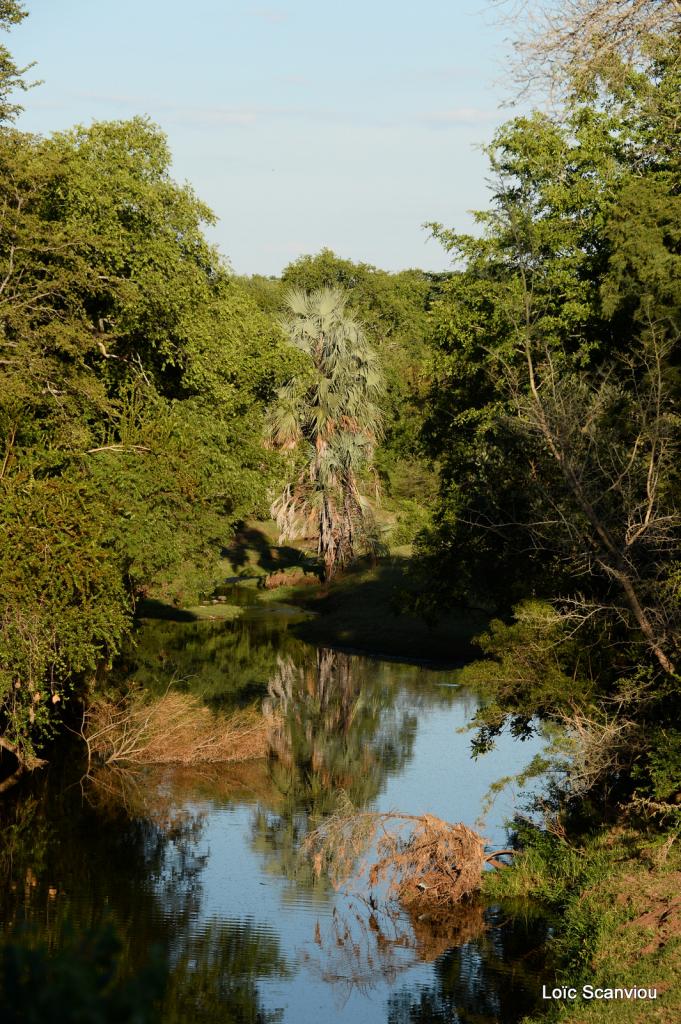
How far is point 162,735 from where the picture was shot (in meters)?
28.4

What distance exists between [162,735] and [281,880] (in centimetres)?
780

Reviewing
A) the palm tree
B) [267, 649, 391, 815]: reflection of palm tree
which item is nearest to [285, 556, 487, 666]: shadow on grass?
[267, 649, 391, 815]: reflection of palm tree

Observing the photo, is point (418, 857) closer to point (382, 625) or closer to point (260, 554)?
point (382, 625)

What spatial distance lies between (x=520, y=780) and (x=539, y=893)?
1.98 metres

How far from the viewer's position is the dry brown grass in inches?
789

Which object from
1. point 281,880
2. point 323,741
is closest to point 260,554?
point 323,741

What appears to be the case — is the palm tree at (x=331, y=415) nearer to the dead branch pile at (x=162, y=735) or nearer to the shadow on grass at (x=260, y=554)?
the shadow on grass at (x=260, y=554)

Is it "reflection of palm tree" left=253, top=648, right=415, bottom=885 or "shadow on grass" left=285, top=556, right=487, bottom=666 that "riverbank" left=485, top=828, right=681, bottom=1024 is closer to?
"reflection of palm tree" left=253, top=648, right=415, bottom=885

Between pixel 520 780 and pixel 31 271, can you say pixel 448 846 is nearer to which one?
pixel 520 780

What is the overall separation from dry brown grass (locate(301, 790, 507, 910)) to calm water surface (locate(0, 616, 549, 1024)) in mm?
475

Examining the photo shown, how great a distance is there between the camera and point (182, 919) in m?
19.4

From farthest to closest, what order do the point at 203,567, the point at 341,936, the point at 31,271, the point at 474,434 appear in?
the point at 474,434
the point at 203,567
the point at 31,271
the point at 341,936

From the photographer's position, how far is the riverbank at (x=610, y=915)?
14375 millimetres

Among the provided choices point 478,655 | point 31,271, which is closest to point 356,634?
point 478,655
